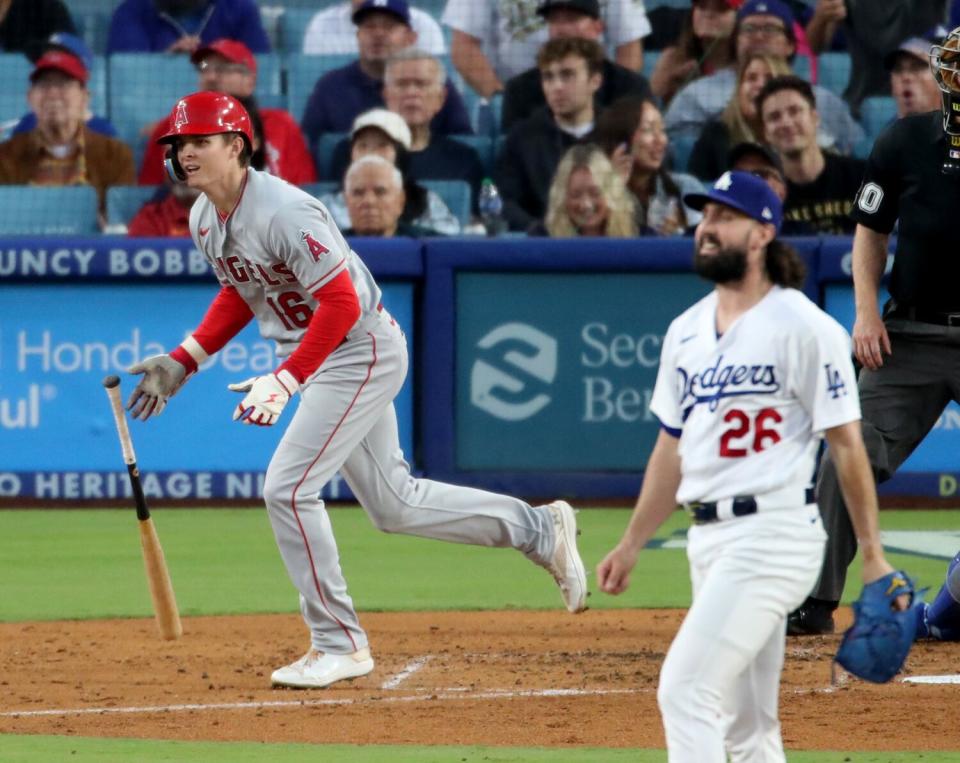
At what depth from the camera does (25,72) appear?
40.6 ft

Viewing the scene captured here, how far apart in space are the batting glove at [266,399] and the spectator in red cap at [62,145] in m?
6.12

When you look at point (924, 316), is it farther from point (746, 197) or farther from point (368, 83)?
point (368, 83)

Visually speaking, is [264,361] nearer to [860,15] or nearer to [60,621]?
[60,621]

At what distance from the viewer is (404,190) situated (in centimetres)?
1058

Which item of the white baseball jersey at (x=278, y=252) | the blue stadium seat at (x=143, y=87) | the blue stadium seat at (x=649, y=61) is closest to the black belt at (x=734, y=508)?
the white baseball jersey at (x=278, y=252)

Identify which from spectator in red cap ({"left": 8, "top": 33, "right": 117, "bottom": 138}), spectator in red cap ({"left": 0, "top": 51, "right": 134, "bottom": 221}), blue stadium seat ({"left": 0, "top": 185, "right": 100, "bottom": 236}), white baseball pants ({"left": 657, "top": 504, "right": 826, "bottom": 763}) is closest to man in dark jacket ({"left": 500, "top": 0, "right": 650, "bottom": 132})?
spectator in red cap ({"left": 0, "top": 51, "right": 134, "bottom": 221})

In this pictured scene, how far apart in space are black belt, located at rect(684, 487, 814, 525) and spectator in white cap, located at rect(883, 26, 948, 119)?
7.48 m

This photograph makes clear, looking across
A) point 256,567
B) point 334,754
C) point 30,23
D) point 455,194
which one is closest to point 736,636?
point 334,754

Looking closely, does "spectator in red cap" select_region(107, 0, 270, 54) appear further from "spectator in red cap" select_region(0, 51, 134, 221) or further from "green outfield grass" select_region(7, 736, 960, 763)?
"green outfield grass" select_region(7, 736, 960, 763)

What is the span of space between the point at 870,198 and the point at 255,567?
12.4 feet

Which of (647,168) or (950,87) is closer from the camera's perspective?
(950,87)

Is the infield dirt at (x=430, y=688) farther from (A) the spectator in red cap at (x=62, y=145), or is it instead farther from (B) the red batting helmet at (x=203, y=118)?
(A) the spectator in red cap at (x=62, y=145)

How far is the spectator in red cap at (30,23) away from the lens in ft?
42.2

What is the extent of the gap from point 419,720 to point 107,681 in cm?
129
